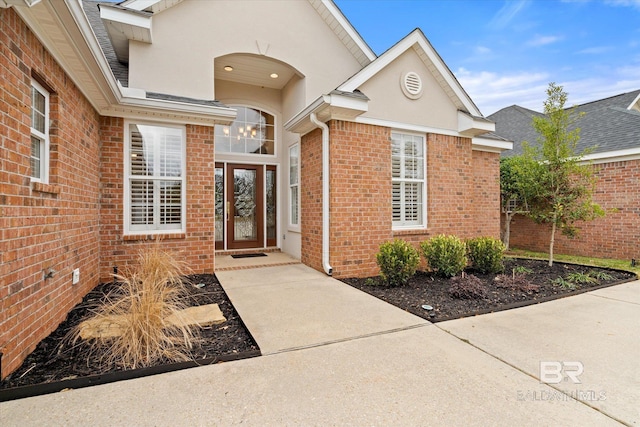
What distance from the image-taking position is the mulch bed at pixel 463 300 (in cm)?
426

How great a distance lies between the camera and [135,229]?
5.78 metres

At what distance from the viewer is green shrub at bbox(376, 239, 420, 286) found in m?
5.34

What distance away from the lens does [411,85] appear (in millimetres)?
6770

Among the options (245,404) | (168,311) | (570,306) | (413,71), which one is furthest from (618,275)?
(168,311)

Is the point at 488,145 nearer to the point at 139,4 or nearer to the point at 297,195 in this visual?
the point at 297,195

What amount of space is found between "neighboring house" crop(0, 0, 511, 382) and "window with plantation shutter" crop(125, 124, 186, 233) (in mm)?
27

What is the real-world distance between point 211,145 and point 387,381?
17.9 ft

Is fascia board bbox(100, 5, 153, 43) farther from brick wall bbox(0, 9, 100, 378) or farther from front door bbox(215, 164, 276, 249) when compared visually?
front door bbox(215, 164, 276, 249)

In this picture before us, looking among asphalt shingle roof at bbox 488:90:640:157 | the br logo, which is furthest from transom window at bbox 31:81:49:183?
asphalt shingle roof at bbox 488:90:640:157

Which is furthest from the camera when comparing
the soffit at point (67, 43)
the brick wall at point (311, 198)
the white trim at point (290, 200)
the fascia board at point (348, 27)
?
the white trim at point (290, 200)

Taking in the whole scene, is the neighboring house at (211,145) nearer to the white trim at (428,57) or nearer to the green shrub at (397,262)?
the white trim at (428,57)

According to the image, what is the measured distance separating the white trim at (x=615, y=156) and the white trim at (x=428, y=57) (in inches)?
172

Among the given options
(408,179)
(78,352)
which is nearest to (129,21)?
(78,352)

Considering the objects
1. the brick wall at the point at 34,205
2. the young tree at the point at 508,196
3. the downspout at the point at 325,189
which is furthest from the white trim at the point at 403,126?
the brick wall at the point at 34,205
